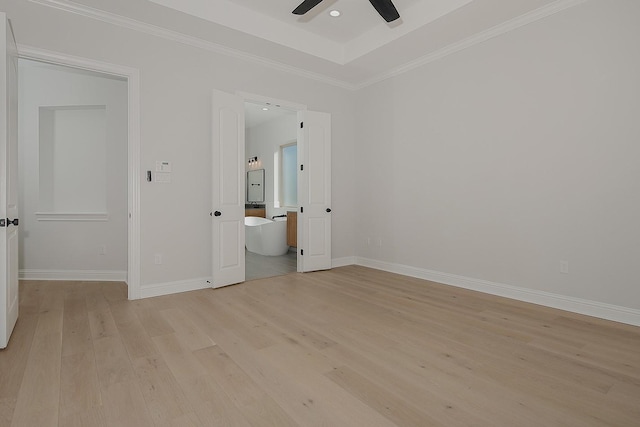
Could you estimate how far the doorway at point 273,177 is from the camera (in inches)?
252

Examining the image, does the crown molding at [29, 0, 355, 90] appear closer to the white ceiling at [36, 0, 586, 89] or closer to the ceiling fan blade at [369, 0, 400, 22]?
the white ceiling at [36, 0, 586, 89]

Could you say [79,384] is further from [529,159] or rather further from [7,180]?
[529,159]

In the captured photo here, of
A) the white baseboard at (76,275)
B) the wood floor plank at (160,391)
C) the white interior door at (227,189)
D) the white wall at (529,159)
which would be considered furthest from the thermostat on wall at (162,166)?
the white wall at (529,159)

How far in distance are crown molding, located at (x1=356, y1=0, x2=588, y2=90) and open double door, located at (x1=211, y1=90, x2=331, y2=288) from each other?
4.57ft

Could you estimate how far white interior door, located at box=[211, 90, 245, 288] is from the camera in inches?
155

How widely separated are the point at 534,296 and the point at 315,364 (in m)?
2.55

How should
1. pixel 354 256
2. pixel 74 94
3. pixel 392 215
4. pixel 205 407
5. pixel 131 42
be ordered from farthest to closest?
pixel 354 256 < pixel 392 215 < pixel 74 94 < pixel 131 42 < pixel 205 407

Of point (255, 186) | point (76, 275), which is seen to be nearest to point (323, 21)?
point (76, 275)

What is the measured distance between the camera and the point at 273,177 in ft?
27.2

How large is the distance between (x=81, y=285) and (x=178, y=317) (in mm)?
2079

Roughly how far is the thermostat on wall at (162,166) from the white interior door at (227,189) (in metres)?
0.49

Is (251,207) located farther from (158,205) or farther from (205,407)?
(205,407)

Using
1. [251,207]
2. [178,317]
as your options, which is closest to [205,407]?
[178,317]

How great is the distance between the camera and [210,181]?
4.04 m
